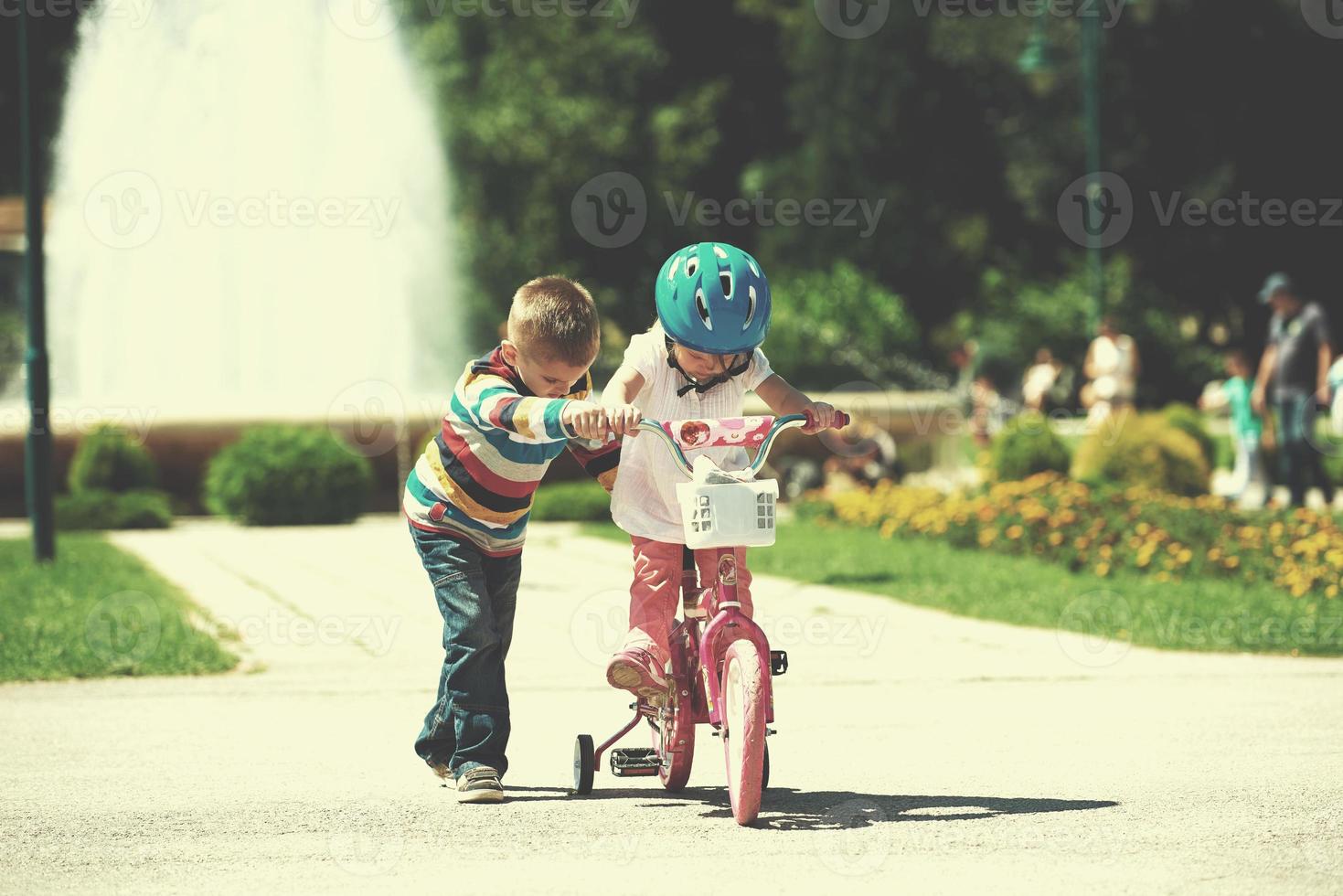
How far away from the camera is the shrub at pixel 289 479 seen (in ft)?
54.8

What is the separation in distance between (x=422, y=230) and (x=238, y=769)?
34.4m

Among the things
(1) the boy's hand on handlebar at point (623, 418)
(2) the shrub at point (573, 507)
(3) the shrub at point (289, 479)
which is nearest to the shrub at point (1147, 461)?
(2) the shrub at point (573, 507)

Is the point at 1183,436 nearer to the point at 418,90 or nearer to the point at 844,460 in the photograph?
the point at 844,460

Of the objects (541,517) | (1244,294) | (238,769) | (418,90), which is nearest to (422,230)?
(418,90)

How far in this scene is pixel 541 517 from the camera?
17.3 m

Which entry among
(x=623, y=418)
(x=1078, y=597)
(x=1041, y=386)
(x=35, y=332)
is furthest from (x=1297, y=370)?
(x=623, y=418)

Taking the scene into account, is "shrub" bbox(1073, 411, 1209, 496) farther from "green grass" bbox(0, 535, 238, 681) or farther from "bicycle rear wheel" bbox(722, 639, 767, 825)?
"bicycle rear wheel" bbox(722, 639, 767, 825)

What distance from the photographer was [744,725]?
5.00 meters

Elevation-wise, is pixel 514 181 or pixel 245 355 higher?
pixel 514 181

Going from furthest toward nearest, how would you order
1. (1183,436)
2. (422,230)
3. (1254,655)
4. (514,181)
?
(514,181), (422,230), (1183,436), (1254,655)

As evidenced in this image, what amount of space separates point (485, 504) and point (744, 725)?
3.70 ft

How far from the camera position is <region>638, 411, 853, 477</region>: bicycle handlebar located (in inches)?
197

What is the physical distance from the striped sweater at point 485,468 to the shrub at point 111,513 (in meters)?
11.8

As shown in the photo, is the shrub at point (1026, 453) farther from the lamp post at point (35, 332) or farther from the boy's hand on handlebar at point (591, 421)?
the boy's hand on handlebar at point (591, 421)
